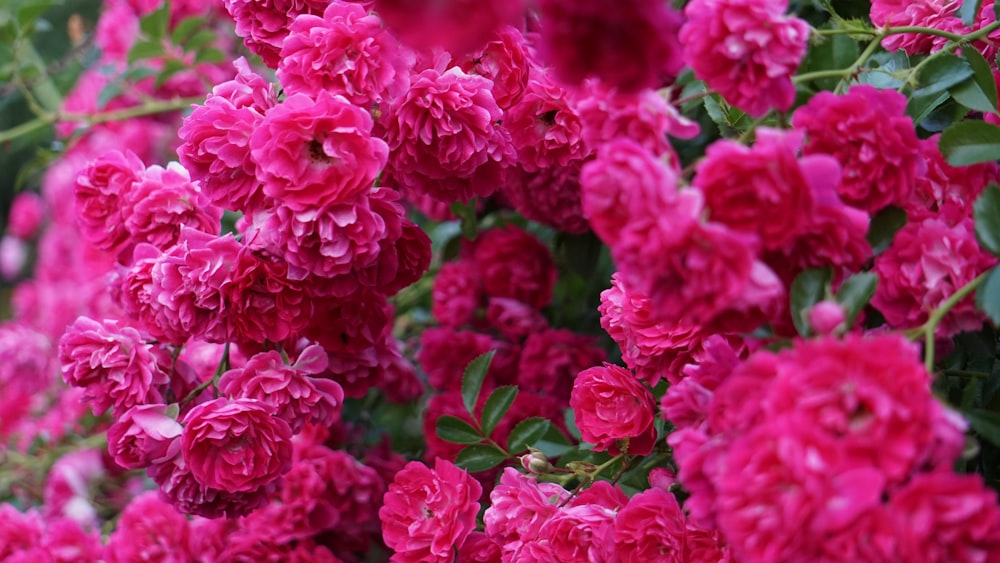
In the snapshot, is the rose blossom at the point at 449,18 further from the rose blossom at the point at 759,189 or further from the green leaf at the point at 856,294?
the green leaf at the point at 856,294

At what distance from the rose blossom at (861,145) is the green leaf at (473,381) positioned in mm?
469

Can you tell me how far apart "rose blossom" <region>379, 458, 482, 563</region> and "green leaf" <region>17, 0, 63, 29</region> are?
103 centimetres

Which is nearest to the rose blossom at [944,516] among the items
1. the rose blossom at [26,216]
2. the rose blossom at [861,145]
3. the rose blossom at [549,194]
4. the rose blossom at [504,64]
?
the rose blossom at [861,145]

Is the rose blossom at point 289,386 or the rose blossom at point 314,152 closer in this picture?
the rose blossom at point 314,152

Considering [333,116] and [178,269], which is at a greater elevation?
[333,116]

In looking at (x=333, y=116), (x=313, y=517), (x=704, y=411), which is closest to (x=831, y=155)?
(x=704, y=411)

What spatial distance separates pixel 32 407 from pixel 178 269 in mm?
1662

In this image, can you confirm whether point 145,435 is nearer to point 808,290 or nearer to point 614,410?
point 614,410

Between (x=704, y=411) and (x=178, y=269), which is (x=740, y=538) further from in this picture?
(x=178, y=269)

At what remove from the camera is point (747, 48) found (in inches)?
24.8

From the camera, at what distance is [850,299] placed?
2.02ft

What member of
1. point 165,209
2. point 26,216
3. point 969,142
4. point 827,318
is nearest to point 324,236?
point 165,209

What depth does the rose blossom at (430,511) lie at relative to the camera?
0.90m

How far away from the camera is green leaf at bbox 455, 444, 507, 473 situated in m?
1.00
